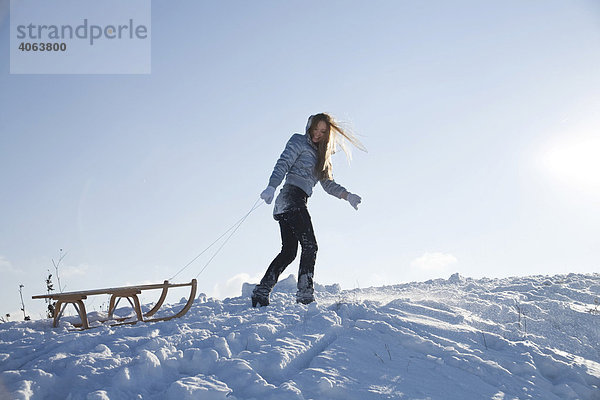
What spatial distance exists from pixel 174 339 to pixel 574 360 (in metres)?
3.03

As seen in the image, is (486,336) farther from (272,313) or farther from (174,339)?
(174,339)

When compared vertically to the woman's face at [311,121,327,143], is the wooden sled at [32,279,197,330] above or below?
below

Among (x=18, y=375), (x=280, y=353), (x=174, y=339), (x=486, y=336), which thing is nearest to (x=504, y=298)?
(x=486, y=336)

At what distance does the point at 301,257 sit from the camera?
486 cm

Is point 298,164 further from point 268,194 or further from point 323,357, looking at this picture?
point 323,357

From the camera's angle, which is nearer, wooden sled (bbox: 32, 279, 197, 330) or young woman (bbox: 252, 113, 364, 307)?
wooden sled (bbox: 32, 279, 197, 330)

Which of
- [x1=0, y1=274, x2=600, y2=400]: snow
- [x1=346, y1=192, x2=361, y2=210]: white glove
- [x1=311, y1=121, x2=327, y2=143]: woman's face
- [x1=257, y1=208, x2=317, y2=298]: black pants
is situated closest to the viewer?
[x1=0, y1=274, x2=600, y2=400]: snow

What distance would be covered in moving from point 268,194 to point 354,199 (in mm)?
1263

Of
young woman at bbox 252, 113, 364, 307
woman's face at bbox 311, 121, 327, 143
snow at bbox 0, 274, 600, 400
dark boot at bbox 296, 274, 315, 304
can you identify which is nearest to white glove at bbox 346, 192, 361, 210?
young woman at bbox 252, 113, 364, 307

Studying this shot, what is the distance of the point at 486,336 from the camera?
136 inches

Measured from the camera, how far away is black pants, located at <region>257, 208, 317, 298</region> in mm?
4836

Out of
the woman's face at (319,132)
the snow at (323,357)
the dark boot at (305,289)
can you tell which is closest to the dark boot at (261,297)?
the dark boot at (305,289)

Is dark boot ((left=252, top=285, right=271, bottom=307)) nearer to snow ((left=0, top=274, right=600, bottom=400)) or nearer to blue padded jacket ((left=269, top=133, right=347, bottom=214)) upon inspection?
snow ((left=0, top=274, right=600, bottom=400))

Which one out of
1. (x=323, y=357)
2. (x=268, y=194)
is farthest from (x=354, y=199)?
(x=323, y=357)
